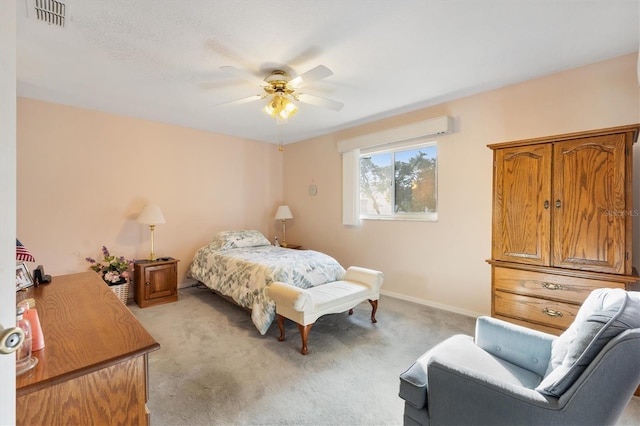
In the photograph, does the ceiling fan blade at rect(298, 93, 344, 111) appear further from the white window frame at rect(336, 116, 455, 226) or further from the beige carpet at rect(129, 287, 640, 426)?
the beige carpet at rect(129, 287, 640, 426)

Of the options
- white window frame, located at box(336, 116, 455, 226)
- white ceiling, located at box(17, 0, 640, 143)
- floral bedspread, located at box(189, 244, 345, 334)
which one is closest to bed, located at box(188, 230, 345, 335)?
floral bedspread, located at box(189, 244, 345, 334)

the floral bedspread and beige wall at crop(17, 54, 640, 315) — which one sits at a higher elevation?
beige wall at crop(17, 54, 640, 315)

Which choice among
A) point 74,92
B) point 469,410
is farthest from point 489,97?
point 74,92

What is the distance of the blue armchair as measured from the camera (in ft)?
3.01

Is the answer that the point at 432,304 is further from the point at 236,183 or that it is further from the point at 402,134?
the point at 236,183

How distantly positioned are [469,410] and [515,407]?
6.4 inches

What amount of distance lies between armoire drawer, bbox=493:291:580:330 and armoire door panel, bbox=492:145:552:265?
304 mm

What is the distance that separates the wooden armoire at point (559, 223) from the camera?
6.38ft

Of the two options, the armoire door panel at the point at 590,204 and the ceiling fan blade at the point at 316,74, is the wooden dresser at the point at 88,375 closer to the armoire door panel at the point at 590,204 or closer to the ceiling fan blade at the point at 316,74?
the ceiling fan blade at the point at 316,74

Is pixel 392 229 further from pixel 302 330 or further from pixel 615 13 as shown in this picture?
pixel 615 13

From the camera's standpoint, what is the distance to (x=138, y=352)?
3.24ft

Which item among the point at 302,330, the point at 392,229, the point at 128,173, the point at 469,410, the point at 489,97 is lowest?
the point at 302,330

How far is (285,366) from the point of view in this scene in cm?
217

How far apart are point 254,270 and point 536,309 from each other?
253cm
